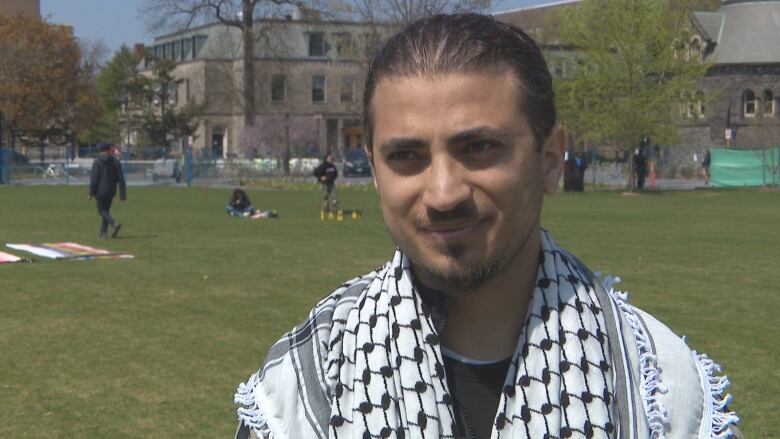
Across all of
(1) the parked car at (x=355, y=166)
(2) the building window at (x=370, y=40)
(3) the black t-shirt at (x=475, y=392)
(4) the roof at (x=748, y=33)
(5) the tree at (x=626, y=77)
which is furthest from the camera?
(4) the roof at (x=748, y=33)

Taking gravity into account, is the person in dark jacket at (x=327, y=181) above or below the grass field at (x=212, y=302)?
above

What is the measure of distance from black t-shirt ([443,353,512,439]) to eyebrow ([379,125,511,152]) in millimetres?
447

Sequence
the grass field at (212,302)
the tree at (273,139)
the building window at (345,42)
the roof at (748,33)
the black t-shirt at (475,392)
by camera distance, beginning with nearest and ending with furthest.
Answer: the black t-shirt at (475,392) → the grass field at (212,302) → the tree at (273,139) → the building window at (345,42) → the roof at (748,33)

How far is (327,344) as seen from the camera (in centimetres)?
242

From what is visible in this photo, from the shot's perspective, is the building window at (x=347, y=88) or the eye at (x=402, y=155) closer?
the eye at (x=402, y=155)

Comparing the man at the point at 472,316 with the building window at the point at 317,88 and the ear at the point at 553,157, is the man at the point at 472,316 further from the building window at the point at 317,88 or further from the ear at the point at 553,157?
the building window at the point at 317,88

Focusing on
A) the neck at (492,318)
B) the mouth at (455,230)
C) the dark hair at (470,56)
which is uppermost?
the dark hair at (470,56)

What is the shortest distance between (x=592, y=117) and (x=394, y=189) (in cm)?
4415

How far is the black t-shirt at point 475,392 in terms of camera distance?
2.33 metres

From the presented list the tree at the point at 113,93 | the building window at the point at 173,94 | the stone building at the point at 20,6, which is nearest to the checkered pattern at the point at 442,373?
the tree at the point at 113,93

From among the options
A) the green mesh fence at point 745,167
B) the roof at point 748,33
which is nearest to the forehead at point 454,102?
the green mesh fence at point 745,167

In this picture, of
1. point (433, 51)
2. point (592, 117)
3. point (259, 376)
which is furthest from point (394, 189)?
point (592, 117)

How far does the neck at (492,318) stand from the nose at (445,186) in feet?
0.76

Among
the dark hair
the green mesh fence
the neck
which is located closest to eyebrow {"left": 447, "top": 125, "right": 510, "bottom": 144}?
the dark hair
